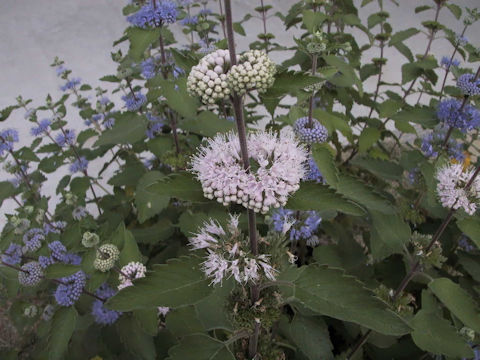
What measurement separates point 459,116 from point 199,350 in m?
1.12

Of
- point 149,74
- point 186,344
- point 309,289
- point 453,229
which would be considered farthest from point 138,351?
point 453,229

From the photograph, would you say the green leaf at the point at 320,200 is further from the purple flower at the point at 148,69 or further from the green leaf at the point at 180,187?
the purple flower at the point at 148,69

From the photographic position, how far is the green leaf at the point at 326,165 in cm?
80

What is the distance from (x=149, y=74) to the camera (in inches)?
53.7

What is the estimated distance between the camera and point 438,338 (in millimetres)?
904

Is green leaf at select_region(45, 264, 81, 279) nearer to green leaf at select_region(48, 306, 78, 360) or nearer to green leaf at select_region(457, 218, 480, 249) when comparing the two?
green leaf at select_region(48, 306, 78, 360)

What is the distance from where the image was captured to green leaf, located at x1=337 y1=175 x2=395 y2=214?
738 mm

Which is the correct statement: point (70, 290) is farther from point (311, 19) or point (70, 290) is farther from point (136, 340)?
point (311, 19)

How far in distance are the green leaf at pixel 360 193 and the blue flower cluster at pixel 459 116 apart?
69 centimetres

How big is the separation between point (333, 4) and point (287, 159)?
1.57 metres

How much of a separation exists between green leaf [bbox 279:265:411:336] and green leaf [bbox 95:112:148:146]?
2.85 feet

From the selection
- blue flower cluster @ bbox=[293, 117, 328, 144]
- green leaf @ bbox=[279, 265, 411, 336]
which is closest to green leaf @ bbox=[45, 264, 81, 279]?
green leaf @ bbox=[279, 265, 411, 336]

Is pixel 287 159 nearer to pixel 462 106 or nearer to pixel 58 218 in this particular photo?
pixel 462 106

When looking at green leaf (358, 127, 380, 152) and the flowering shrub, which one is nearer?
the flowering shrub
